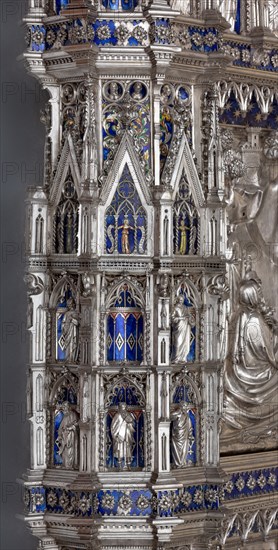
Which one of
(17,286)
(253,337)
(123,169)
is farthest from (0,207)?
(253,337)

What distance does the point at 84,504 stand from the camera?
8.66m

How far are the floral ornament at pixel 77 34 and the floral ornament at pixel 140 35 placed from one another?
321 millimetres

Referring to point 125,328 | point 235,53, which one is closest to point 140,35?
point 235,53

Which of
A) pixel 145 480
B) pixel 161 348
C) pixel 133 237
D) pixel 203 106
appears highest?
pixel 203 106

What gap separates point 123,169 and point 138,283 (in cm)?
72

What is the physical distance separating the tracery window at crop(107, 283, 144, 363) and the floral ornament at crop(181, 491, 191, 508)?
36.2 inches

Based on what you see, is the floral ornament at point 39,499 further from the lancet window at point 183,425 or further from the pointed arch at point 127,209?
the pointed arch at point 127,209

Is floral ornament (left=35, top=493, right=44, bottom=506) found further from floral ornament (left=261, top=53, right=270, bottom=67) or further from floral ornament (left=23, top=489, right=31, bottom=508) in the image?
floral ornament (left=261, top=53, right=270, bottom=67)

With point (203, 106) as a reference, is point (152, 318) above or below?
below

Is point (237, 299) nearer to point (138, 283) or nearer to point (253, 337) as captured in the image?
point (253, 337)

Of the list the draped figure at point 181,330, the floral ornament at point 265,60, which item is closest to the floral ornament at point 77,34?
the floral ornament at point 265,60

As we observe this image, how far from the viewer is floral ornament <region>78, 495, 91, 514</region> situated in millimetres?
8648

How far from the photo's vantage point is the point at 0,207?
9695 mm

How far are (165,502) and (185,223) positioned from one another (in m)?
1.78
